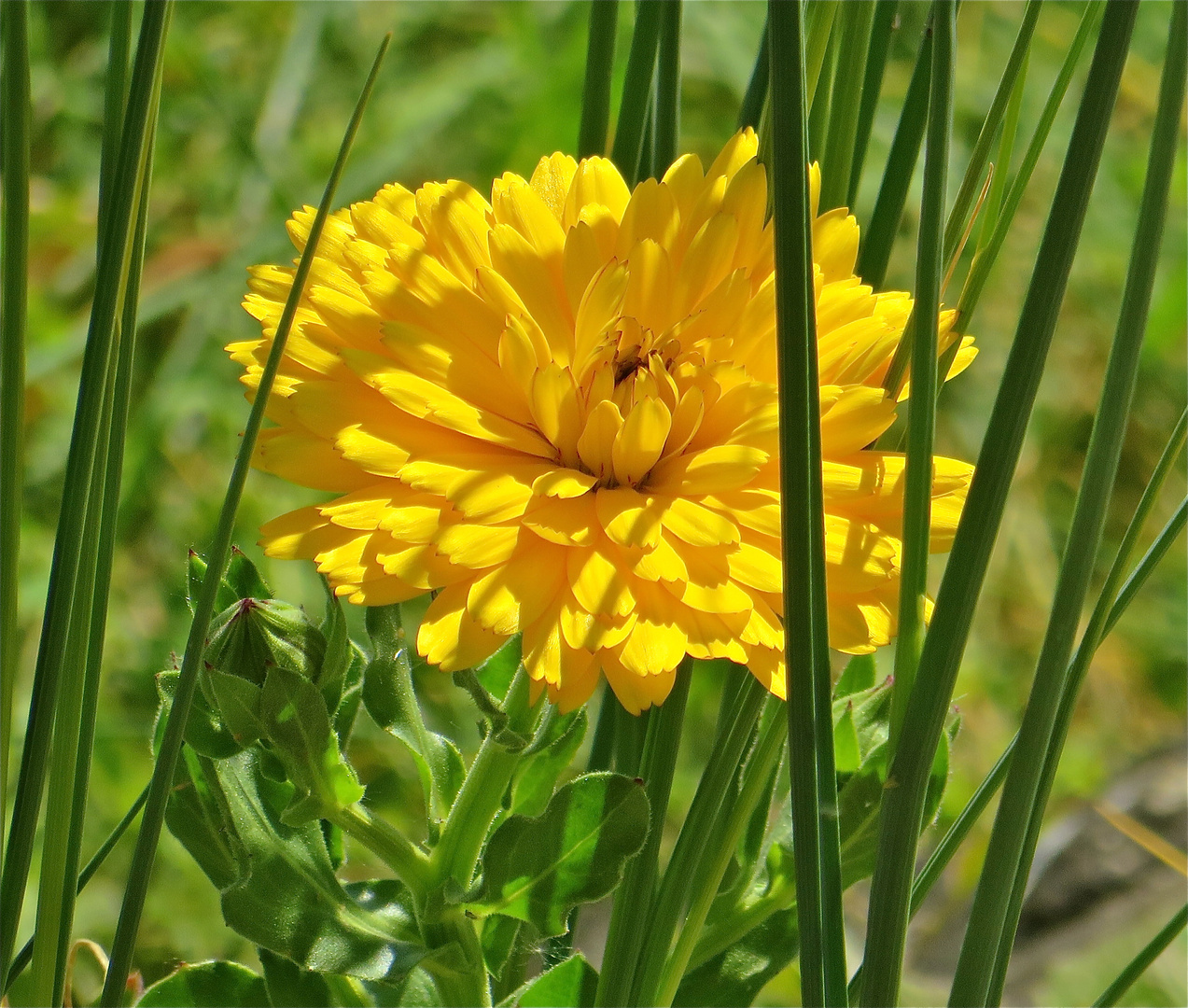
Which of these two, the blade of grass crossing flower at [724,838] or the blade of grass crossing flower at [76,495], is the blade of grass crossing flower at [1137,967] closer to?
the blade of grass crossing flower at [724,838]

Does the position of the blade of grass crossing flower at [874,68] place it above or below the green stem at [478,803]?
above

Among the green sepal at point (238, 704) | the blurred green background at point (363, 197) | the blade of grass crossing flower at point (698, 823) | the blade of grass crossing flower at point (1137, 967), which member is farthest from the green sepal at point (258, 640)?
the blurred green background at point (363, 197)

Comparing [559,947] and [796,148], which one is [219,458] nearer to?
[559,947]

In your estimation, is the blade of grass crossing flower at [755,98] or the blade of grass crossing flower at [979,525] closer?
the blade of grass crossing flower at [979,525]

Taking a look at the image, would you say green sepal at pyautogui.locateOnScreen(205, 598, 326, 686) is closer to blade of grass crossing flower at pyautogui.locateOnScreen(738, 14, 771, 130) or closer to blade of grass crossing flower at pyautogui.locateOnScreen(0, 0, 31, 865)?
blade of grass crossing flower at pyautogui.locateOnScreen(0, 0, 31, 865)

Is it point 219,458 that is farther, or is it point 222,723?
point 219,458

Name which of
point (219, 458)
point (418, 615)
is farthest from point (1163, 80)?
point (219, 458)
